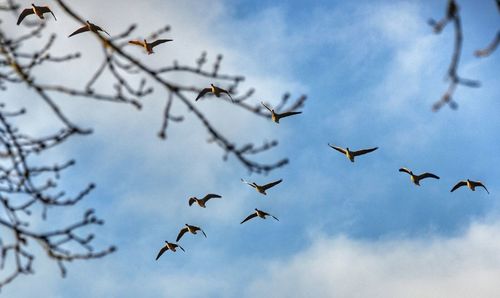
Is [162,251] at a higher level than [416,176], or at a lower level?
lower

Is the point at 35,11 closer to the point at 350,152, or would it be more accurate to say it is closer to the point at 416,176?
the point at 350,152

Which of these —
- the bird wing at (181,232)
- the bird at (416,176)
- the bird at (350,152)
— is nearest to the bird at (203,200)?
the bird wing at (181,232)

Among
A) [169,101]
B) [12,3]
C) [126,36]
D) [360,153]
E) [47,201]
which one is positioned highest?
[360,153]

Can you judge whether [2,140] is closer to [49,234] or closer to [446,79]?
[49,234]

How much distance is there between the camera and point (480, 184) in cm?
1820

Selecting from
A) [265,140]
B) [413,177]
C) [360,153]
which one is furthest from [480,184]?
[265,140]

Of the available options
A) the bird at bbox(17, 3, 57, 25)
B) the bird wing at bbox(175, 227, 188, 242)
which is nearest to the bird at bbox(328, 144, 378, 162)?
the bird wing at bbox(175, 227, 188, 242)

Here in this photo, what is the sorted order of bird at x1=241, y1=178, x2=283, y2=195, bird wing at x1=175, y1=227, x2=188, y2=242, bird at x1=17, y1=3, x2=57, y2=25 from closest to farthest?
bird at x1=17, y1=3, x2=57, y2=25, bird at x1=241, y1=178, x2=283, y2=195, bird wing at x1=175, y1=227, x2=188, y2=242

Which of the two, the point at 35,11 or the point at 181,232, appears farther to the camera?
the point at 181,232

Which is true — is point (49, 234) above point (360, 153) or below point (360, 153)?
below

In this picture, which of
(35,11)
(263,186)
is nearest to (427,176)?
(263,186)

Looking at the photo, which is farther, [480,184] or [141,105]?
[480,184]

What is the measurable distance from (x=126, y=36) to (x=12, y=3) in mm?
1458

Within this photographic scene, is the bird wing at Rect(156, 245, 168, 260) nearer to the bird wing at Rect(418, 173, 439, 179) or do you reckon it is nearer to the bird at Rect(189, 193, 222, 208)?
the bird at Rect(189, 193, 222, 208)
